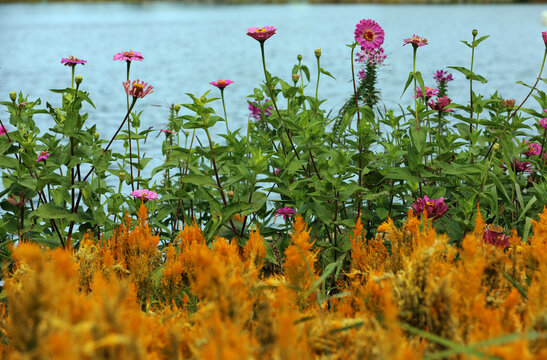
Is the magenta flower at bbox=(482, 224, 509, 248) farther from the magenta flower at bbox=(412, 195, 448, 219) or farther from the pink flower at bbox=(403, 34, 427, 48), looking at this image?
the pink flower at bbox=(403, 34, 427, 48)

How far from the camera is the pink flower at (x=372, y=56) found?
3193 millimetres

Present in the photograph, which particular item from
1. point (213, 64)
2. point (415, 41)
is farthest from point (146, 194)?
point (213, 64)

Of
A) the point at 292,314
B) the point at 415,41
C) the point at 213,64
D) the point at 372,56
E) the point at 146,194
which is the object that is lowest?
the point at 213,64

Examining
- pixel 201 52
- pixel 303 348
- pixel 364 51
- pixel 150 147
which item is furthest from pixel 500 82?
pixel 303 348

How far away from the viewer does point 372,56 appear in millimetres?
3223

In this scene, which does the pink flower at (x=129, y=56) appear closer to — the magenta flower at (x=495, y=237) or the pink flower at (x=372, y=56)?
the pink flower at (x=372, y=56)

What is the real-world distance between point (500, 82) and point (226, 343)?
10192 mm

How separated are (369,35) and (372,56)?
142 mm

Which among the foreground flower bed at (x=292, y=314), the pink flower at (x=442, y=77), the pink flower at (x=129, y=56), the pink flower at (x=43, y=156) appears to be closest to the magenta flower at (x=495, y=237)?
the foreground flower bed at (x=292, y=314)

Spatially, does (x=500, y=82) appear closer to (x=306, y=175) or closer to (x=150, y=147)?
(x=150, y=147)

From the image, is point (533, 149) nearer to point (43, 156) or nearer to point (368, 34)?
point (368, 34)

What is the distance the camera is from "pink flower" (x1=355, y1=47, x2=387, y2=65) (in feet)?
10.5

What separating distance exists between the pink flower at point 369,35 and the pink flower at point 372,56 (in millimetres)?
52

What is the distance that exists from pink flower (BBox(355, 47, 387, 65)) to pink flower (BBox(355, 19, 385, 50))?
5 centimetres
